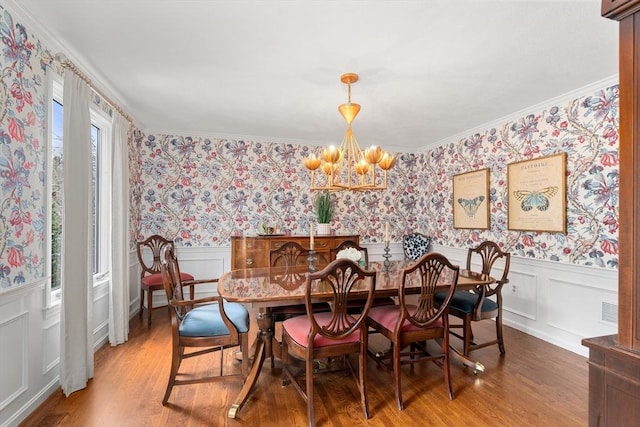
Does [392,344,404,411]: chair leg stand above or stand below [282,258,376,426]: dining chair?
below

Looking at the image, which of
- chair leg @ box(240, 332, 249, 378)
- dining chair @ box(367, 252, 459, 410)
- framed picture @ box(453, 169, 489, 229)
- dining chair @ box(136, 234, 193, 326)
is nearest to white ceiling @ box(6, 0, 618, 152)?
framed picture @ box(453, 169, 489, 229)

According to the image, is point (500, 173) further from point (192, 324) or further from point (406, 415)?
point (192, 324)

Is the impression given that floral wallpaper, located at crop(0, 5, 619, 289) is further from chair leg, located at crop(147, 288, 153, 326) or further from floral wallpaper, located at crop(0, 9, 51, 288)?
chair leg, located at crop(147, 288, 153, 326)

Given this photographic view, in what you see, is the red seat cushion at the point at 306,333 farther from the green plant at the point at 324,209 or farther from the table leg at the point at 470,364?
the green plant at the point at 324,209

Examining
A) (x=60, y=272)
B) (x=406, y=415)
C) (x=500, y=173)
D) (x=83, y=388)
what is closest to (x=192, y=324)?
(x=83, y=388)

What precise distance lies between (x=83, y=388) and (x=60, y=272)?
857 mm

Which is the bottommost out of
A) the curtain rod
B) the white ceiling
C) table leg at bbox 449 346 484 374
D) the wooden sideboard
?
table leg at bbox 449 346 484 374

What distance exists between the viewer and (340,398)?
7.02 feet

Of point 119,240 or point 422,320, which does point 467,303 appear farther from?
point 119,240

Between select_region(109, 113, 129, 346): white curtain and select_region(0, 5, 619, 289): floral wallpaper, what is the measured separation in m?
0.38

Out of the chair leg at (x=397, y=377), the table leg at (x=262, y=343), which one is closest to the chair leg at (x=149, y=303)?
the table leg at (x=262, y=343)

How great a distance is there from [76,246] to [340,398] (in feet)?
7.12

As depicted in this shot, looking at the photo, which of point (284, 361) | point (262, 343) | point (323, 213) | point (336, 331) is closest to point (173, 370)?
point (262, 343)

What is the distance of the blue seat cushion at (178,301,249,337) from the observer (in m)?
2.07
